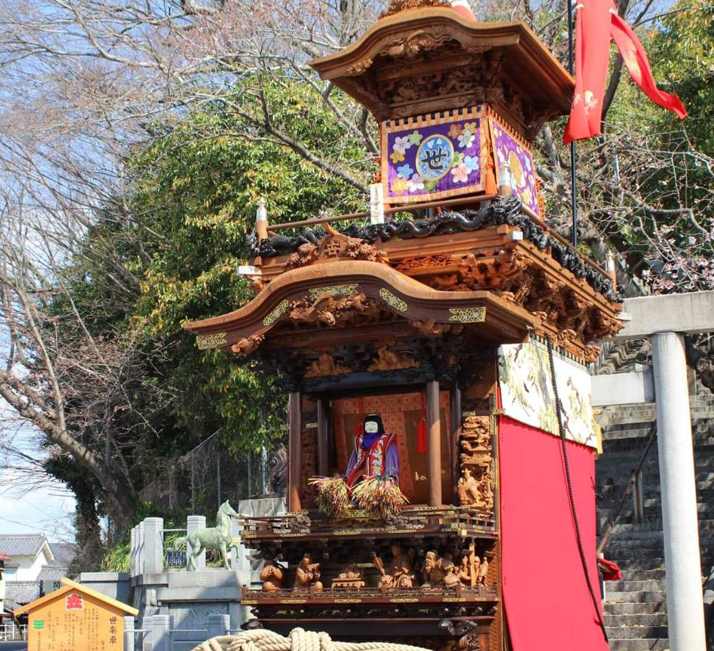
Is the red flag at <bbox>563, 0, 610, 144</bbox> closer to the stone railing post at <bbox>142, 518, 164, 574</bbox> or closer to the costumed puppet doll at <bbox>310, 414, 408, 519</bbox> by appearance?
the costumed puppet doll at <bbox>310, 414, 408, 519</bbox>

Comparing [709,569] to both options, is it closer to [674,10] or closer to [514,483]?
[514,483]

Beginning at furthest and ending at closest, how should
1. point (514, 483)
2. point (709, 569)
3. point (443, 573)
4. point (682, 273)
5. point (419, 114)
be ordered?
1. point (682, 273)
2. point (709, 569)
3. point (419, 114)
4. point (514, 483)
5. point (443, 573)

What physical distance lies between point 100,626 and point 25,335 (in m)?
13.4

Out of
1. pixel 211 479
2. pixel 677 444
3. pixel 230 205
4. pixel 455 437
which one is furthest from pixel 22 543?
pixel 455 437

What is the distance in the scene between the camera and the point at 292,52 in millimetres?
19250

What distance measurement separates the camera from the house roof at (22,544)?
5347 centimetres

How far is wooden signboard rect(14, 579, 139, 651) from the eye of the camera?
1159 cm

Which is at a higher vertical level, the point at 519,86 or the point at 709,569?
the point at 519,86

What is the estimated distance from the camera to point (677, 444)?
43.9ft

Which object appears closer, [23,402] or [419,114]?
[419,114]

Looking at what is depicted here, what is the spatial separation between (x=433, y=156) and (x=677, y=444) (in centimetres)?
473

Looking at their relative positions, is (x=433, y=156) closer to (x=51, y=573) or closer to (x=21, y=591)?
(x=51, y=573)

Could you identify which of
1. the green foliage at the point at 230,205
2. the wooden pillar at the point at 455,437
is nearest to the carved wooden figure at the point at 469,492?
the wooden pillar at the point at 455,437

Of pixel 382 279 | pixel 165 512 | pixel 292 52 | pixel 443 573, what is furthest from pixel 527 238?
pixel 165 512
